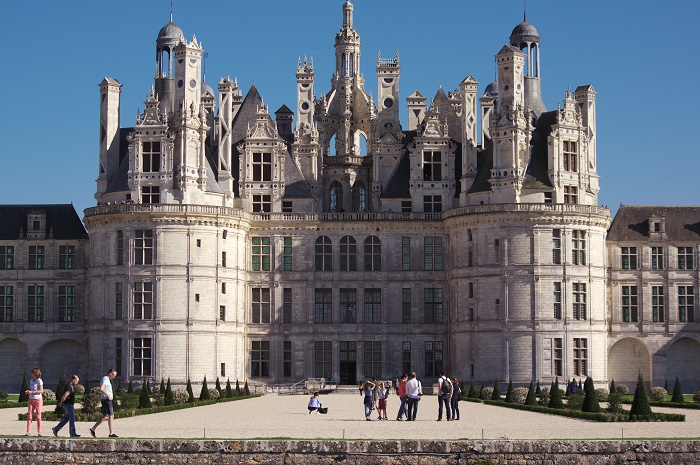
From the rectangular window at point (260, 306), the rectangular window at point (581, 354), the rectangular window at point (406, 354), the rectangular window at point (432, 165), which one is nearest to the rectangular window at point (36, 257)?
the rectangular window at point (260, 306)

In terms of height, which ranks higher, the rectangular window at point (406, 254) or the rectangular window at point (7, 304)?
the rectangular window at point (406, 254)

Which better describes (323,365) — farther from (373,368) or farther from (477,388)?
(477,388)

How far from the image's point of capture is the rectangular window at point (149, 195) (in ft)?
262

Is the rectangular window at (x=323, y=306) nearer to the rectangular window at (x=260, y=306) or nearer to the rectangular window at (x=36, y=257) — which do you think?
the rectangular window at (x=260, y=306)

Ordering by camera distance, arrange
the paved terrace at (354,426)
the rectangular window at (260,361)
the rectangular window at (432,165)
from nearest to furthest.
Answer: the paved terrace at (354,426)
the rectangular window at (260,361)
the rectangular window at (432,165)

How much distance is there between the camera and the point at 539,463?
40344 millimetres

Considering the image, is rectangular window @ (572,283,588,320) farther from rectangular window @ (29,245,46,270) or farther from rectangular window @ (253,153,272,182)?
rectangular window @ (29,245,46,270)

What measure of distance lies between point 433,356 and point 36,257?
25557 millimetres

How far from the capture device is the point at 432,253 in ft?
273

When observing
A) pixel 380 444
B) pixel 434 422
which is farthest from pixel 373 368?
pixel 380 444

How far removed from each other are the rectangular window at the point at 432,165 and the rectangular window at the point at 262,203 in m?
9.79

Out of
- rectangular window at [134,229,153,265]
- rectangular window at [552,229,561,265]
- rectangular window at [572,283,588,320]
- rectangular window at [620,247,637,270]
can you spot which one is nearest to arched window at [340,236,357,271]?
rectangular window at [134,229,153,265]

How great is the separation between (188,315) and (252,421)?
28.5m

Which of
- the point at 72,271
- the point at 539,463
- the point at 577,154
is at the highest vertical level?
the point at 577,154
